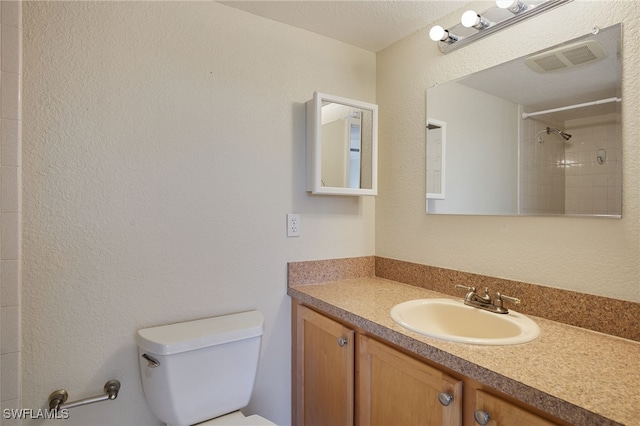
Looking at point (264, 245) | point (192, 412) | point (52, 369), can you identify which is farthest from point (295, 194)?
point (52, 369)

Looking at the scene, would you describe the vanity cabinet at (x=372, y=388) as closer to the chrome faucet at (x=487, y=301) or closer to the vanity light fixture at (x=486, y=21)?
the chrome faucet at (x=487, y=301)

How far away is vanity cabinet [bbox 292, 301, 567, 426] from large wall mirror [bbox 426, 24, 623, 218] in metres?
0.71

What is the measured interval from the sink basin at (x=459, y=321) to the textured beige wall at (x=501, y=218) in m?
0.20

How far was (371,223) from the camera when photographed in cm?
192

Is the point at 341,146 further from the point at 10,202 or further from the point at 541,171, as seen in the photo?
the point at 10,202

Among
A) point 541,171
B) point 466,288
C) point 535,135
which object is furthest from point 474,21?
point 466,288

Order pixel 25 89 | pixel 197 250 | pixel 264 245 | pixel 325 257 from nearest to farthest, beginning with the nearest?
pixel 25 89
pixel 197 250
pixel 264 245
pixel 325 257

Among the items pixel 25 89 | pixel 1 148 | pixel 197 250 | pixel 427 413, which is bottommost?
pixel 427 413

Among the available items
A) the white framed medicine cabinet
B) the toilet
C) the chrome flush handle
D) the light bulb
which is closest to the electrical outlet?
the white framed medicine cabinet

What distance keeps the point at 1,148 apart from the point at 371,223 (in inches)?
62.6

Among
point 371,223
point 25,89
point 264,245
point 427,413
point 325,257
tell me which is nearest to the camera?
point 427,413

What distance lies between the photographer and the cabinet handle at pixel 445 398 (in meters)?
0.91

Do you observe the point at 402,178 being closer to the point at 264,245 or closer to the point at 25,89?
the point at 264,245

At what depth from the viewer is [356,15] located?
5.10ft
